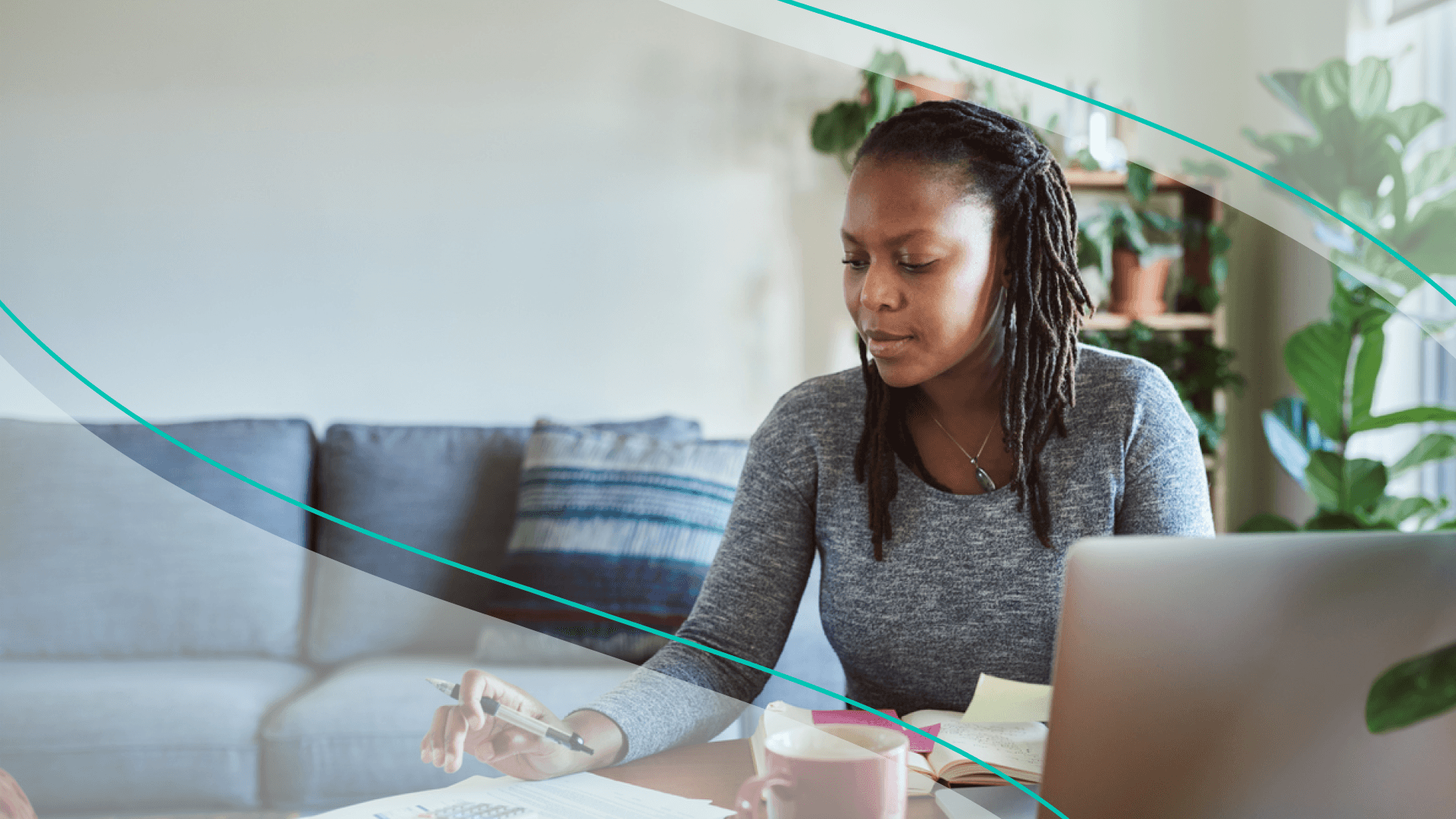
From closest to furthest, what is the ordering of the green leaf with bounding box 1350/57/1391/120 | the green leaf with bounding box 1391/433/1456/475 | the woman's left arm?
the woman's left arm < the green leaf with bounding box 1391/433/1456/475 < the green leaf with bounding box 1350/57/1391/120

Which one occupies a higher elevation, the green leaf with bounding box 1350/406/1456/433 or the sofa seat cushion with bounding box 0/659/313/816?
the green leaf with bounding box 1350/406/1456/433

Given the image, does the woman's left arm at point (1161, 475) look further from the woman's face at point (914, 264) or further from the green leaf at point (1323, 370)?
the green leaf at point (1323, 370)

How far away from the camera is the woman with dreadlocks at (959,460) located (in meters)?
0.56

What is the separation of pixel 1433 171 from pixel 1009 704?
1365 mm

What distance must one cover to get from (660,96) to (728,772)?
0.84ft

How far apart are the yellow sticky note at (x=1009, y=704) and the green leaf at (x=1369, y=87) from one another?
1.31 meters

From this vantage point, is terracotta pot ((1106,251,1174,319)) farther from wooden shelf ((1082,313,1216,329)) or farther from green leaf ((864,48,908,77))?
green leaf ((864,48,908,77))

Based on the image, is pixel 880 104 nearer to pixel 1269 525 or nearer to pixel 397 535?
pixel 397 535

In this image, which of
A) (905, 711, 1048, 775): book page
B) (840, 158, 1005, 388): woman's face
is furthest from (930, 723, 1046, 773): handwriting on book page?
(840, 158, 1005, 388): woman's face

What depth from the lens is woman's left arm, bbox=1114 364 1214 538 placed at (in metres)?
0.62

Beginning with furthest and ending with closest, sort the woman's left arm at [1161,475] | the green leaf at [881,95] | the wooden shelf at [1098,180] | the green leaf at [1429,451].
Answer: the wooden shelf at [1098,180], the green leaf at [1429,451], the woman's left arm at [1161,475], the green leaf at [881,95]

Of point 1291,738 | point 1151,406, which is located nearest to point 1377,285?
point 1151,406

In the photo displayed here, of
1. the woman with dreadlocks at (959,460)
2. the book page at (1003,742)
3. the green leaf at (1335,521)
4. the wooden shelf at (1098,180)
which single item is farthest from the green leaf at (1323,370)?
the book page at (1003,742)

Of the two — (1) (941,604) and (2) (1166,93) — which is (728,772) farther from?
(2) (1166,93)
